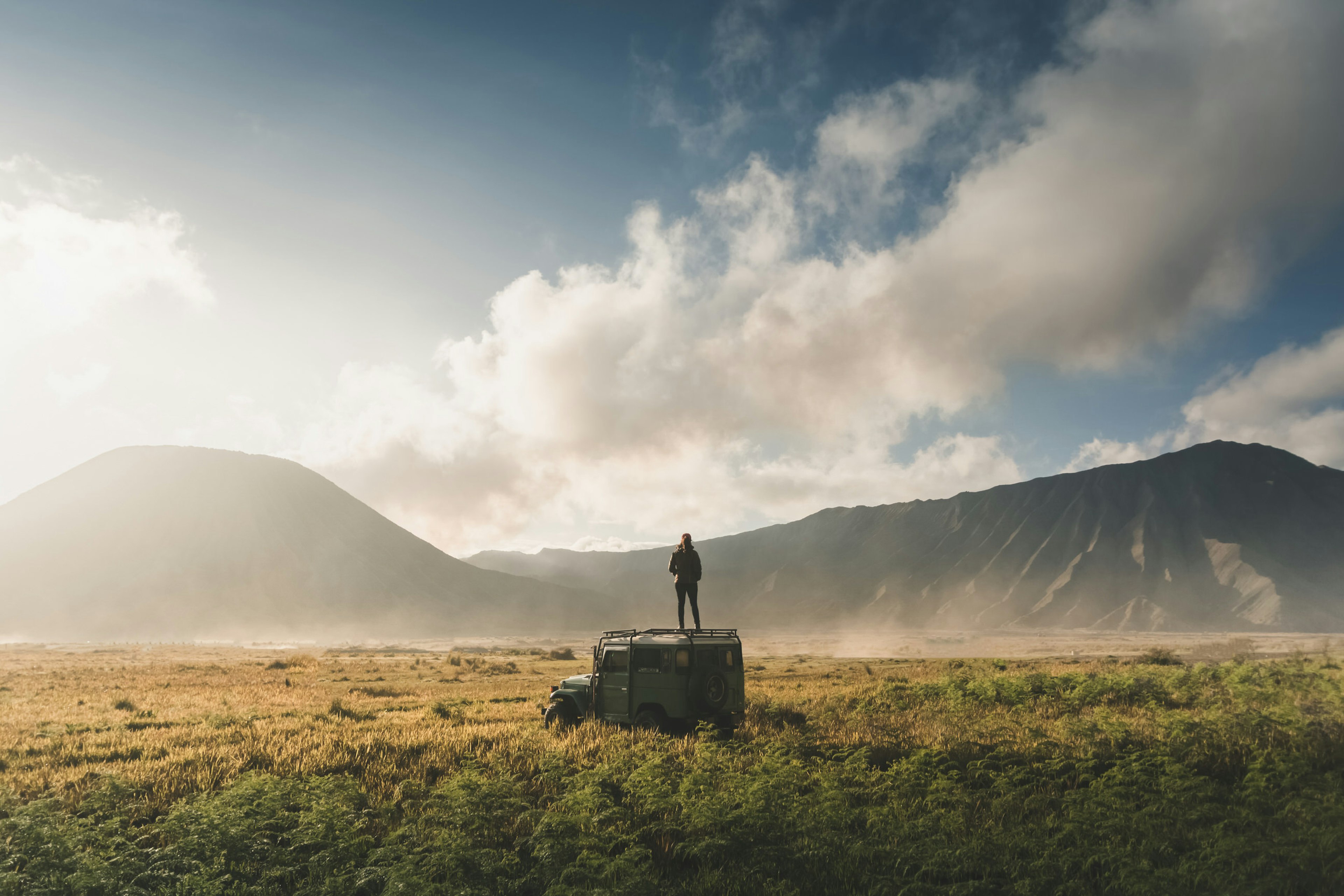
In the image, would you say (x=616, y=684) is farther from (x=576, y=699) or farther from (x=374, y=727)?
(x=374, y=727)

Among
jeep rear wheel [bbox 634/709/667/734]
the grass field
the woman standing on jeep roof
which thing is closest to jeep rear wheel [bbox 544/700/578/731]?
the grass field

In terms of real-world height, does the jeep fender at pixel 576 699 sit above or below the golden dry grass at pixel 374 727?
above

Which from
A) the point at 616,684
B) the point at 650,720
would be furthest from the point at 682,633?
the point at 650,720

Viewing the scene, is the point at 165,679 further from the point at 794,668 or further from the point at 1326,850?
the point at 1326,850

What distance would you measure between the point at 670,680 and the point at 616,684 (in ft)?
5.07

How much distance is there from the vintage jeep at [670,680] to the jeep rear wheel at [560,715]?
49cm

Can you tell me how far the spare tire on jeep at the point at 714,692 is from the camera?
15.4m

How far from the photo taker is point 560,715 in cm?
1762

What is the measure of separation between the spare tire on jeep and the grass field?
2.74 ft

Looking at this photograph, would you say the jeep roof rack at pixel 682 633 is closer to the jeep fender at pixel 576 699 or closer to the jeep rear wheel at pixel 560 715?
the jeep fender at pixel 576 699

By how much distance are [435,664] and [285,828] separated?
5279cm

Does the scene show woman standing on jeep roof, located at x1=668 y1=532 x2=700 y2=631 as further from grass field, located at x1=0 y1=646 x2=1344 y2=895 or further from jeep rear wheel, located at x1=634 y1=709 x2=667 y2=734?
grass field, located at x1=0 y1=646 x2=1344 y2=895

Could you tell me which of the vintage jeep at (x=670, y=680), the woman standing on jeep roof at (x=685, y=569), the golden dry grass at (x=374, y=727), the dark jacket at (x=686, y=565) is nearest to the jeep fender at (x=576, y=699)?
the vintage jeep at (x=670, y=680)

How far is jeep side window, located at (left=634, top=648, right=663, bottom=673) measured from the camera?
15.8 metres
